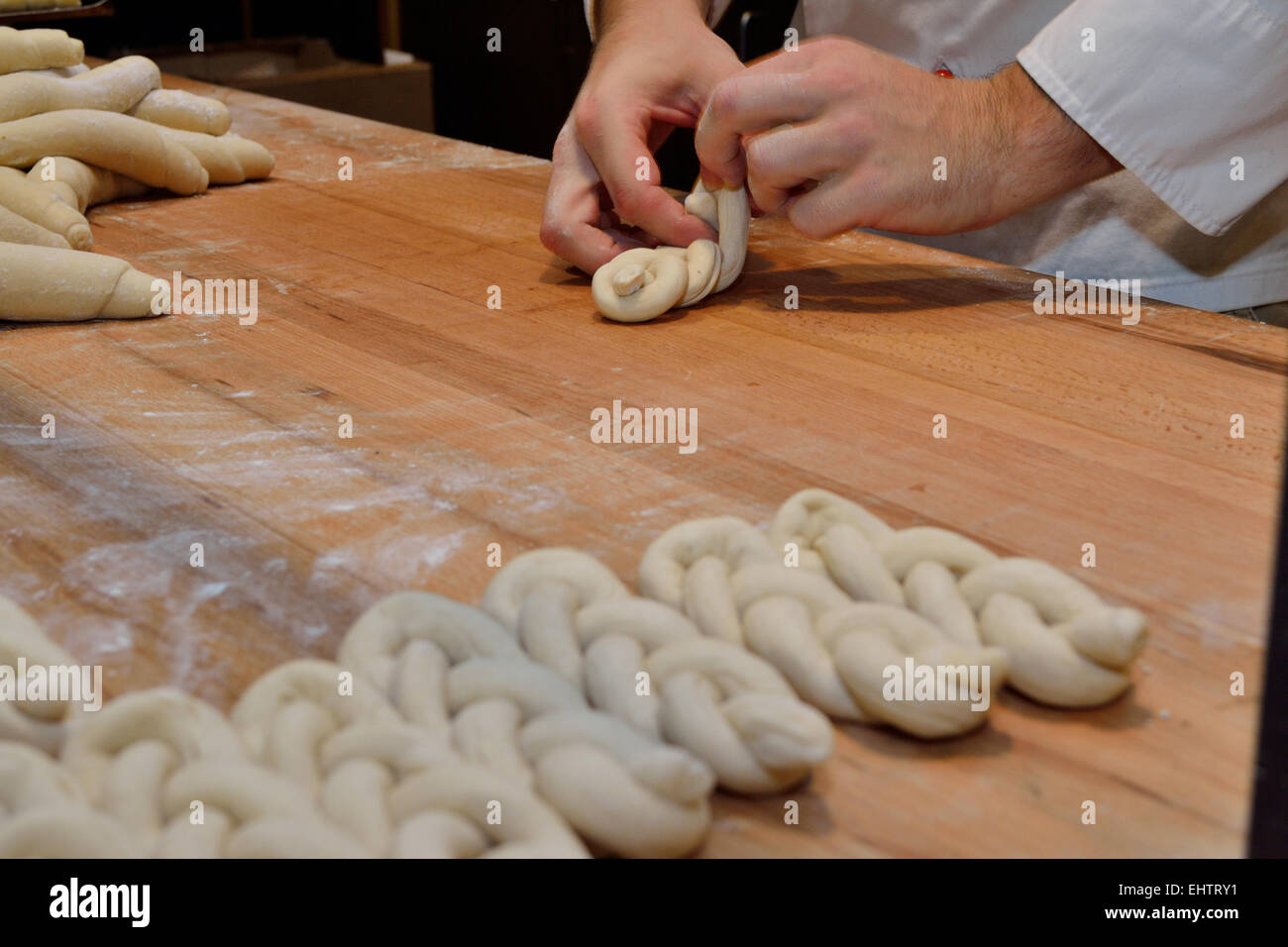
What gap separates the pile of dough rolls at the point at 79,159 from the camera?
1.39 m

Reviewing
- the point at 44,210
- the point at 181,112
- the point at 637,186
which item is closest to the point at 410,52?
the point at 181,112

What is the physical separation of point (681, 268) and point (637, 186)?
0.16m

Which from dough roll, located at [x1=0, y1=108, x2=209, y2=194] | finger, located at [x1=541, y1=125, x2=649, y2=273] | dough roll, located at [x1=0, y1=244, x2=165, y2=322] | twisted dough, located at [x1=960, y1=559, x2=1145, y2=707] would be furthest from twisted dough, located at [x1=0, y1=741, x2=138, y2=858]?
dough roll, located at [x1=0, y1=108, x2=209, y2=194]

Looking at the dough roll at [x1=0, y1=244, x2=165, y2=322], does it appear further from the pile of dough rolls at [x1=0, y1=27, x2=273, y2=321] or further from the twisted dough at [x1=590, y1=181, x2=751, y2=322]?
the twisted dough at [x1=590, y1=181, x2=751, y2=322]

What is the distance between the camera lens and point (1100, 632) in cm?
74

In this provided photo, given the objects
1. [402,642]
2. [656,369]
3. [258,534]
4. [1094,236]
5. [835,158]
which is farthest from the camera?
[1094,236]

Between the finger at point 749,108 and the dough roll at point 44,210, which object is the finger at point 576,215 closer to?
the finger at point 749,108

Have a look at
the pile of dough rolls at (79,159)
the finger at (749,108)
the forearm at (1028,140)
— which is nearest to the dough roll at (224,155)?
the pile of dough rolls at (79,159)

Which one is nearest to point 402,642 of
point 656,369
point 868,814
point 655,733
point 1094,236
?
point 655,733

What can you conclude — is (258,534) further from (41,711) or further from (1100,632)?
(1100,632)

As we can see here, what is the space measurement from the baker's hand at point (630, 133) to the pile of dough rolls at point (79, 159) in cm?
52

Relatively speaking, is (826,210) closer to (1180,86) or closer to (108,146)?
(1180,86)

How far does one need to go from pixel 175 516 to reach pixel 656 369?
0.51 meters

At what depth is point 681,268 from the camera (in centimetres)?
143
